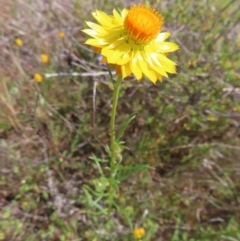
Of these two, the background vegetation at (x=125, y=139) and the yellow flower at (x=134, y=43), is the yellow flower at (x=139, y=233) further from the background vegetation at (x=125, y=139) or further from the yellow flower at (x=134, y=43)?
the yellow flower at (x=134, y=43)

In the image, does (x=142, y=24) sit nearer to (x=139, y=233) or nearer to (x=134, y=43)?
(x=134, y=43)

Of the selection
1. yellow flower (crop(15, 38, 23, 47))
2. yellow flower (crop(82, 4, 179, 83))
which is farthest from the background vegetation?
yellow flower (crop(82, 4, 179, 83))

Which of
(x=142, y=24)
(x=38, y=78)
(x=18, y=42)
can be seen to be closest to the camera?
(x=142, y=24)

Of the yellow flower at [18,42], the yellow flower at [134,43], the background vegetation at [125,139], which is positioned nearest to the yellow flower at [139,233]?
the background vegetation at [125,139]

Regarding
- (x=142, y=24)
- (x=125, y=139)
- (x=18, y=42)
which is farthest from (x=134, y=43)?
(x=18, y=42)

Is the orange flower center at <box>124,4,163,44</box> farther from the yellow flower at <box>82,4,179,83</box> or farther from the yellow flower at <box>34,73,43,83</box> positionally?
the yellow flower at <box>34,73,43,83</box>

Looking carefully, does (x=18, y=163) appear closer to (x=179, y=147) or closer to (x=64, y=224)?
(x=64, y=224)
